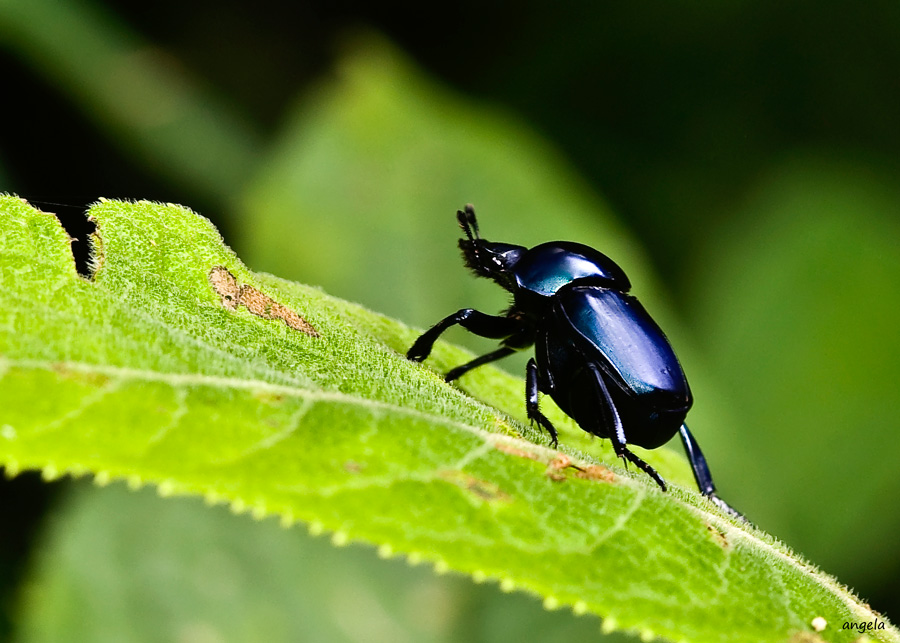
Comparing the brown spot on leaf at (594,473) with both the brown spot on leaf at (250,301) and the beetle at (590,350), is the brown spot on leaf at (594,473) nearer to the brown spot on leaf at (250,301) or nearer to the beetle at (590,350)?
the beetle at (590,350)

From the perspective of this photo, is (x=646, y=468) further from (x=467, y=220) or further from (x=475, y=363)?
(x=467, y=220)

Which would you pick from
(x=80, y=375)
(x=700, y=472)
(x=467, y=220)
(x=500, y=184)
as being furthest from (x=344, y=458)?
(x=500, y=184)

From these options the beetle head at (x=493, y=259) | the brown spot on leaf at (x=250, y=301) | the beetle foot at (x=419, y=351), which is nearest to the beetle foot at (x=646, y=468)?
the beetle foot at (x=419, y=351)

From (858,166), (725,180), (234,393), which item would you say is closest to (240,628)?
(234,393)

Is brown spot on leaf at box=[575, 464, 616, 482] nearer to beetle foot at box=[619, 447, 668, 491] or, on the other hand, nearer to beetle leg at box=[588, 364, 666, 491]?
beetle foot at box=[619, 447, 668, 491]

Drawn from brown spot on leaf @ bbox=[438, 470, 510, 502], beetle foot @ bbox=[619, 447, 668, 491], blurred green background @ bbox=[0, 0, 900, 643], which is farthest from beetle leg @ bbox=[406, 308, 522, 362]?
brown spot on leaf @ bbox=[438, 470, 510, 502]

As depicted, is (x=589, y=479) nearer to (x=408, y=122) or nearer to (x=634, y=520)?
(x=634, y=520)
